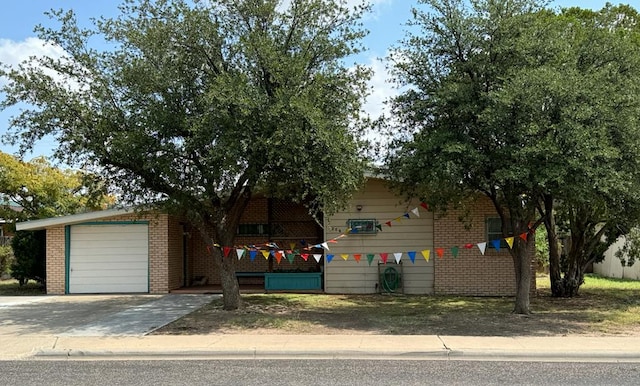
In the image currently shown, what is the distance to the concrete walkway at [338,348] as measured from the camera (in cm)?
885

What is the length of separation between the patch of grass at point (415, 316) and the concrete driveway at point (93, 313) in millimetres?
625

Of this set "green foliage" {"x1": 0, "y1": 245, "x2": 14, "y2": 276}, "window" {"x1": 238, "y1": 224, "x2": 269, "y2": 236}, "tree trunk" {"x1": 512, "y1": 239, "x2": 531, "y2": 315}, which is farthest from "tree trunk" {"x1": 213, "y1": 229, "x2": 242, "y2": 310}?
"green foliage" {"x1": 0, "y1": 245, "x2": 14, "y2": 276}

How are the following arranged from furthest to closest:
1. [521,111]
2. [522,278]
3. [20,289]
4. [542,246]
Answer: [542,246] → [20,289] → [522,278] → [521,111]

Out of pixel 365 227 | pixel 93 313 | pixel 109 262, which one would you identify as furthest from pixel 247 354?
pixel 109 262

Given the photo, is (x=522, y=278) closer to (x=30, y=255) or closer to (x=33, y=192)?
(x=30, y=255)

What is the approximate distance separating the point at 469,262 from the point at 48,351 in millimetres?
11295

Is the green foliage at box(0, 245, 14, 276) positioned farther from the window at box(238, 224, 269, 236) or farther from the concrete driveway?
the window at box(238, 224, 269, 236)

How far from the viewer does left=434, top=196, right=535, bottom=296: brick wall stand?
16797 mm

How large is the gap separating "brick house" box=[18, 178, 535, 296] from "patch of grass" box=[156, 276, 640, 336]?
69 cm

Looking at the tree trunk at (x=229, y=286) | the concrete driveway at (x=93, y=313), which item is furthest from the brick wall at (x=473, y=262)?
the concrete driveway at (x=93, y=313)

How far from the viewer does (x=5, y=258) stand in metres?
23.1

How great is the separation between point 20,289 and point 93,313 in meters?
7.67

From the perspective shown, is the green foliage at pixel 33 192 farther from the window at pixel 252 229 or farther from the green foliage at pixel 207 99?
the green foliage at pixel 207 99

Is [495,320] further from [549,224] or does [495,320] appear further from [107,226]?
[107,226]
